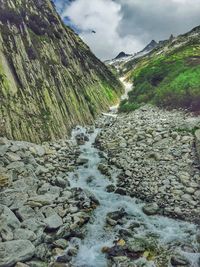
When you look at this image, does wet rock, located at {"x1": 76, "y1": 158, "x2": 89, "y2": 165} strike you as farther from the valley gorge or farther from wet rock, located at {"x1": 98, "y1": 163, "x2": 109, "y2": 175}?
wet rock, located at {"x1": 98, "y1": 163, "x2": 109, "y2": 175}

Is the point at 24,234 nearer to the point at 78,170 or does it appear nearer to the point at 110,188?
the point at 110,188

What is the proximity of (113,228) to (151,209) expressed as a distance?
3.23 metres

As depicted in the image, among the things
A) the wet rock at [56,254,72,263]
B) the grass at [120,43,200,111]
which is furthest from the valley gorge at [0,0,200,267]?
the grass at [120,43,200,111]

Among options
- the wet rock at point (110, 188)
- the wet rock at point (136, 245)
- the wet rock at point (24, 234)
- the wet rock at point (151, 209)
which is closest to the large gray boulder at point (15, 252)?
the wet rock at point (24, 234)

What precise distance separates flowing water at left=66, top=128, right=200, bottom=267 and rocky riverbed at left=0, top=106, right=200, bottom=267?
6 cm

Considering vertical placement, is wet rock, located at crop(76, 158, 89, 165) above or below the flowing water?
above

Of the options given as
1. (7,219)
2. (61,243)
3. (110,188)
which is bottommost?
(61,243)

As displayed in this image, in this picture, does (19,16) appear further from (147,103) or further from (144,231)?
(144,231)

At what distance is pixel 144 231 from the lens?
21719mm

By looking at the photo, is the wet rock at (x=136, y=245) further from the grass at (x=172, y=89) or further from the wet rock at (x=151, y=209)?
the grass at (x=172, y=89)

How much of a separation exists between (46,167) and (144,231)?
426 inches

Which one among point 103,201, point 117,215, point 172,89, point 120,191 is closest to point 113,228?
point 117,215

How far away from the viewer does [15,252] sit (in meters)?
17.8

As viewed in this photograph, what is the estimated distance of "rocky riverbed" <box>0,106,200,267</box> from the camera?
19.0 m
